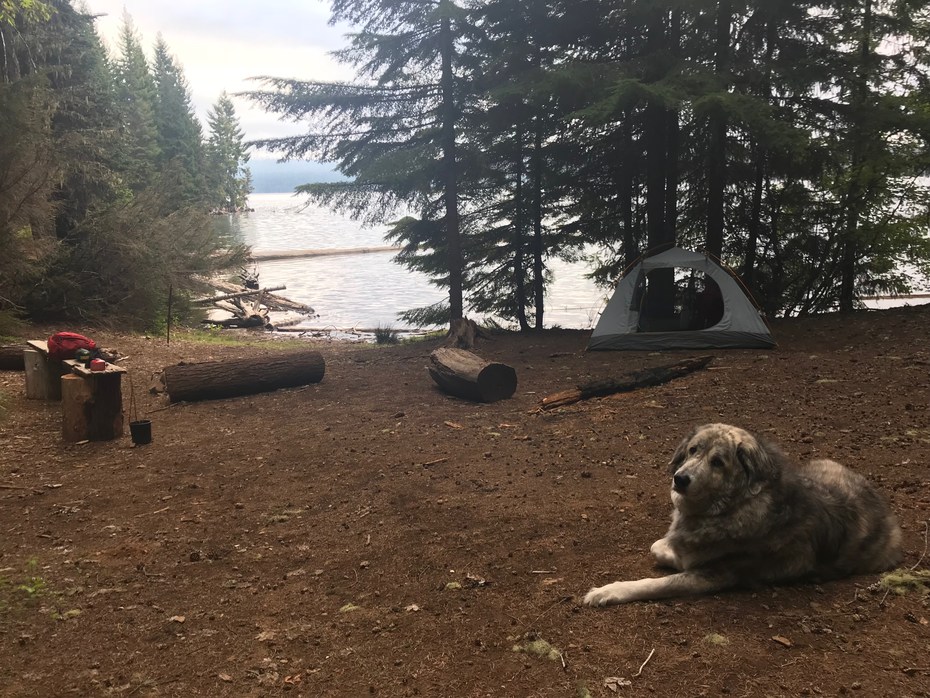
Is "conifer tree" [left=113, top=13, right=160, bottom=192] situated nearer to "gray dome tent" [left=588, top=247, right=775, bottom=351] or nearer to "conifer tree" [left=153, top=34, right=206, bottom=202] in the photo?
"conifer tree" [left=153, top=34, right=206, bottom=202]

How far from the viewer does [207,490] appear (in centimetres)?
599

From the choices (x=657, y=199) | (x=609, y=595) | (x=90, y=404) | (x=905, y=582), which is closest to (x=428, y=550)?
(x=609, y=595)

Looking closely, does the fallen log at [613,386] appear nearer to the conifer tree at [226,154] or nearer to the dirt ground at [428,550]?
the dirt ground at [428,550]

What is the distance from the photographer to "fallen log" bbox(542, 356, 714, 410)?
8.41 metres

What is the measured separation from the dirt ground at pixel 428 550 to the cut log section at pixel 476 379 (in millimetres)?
273

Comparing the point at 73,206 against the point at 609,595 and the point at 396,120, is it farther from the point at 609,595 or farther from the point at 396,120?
the point at 609,595

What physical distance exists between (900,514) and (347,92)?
44.3 ft


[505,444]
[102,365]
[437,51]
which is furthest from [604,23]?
[102,365]

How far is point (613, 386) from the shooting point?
859 centimetres

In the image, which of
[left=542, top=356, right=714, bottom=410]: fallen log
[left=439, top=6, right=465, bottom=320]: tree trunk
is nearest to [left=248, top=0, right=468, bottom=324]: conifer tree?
[left=439, top=6, right=465, bottom=320]: tree trunk

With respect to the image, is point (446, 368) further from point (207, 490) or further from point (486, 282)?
point (486, 282)

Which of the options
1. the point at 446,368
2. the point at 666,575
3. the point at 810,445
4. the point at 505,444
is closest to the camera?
the point at 666,575

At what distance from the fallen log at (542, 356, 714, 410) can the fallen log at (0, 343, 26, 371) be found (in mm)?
8752

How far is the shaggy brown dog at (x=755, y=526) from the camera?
338cm
